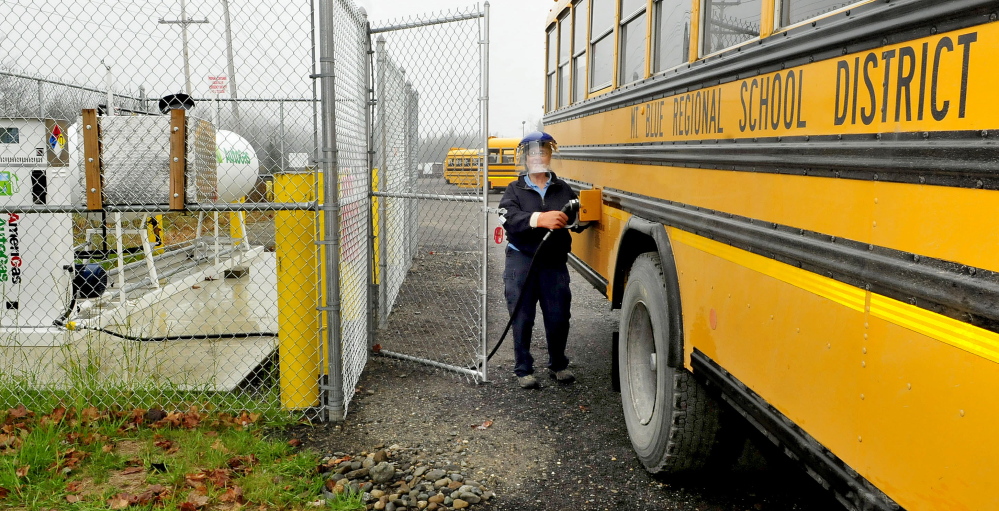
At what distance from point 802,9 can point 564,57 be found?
15.2 feet

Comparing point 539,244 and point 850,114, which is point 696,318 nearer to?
point 850,114

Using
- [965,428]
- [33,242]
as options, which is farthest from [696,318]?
[33,242]

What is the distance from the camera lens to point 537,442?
4.29 m

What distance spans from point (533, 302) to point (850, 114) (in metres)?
3.36

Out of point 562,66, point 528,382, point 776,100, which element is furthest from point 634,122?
point 562,66

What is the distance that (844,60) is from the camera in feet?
6.65

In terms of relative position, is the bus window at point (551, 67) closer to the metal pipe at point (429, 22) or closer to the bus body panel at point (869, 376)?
the metal pipe at point (429, 22)

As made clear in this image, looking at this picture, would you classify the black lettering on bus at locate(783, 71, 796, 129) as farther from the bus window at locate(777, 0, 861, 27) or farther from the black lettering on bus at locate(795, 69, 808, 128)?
the bus window at locate(777, 0, 861, 27)

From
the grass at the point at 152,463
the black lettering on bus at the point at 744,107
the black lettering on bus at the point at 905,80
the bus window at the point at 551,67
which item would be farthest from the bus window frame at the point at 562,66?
the black lettering on bus at the point at 905,80

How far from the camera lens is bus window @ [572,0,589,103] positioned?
19.3ft

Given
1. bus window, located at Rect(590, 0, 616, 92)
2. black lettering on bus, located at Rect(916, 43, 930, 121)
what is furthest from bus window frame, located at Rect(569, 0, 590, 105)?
black lettering on bus, located at Rect(916, 43, 930, 121)

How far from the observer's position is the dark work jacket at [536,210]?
5066 millimetres

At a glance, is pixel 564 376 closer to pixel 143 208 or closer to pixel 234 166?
pixel 143 208

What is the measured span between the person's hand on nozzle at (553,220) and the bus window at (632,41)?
34.4 inches
